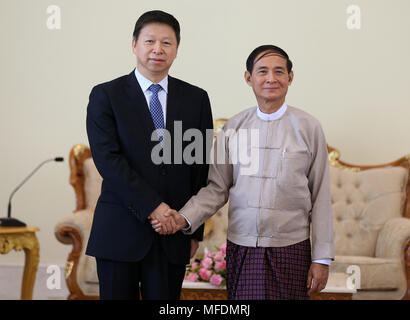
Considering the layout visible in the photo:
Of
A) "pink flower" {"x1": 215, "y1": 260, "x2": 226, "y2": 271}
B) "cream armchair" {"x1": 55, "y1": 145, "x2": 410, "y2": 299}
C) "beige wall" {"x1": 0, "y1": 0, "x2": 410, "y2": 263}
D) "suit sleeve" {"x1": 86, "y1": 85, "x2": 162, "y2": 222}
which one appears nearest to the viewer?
"suit sleeve" {"x1": 86, "y1": 85, "x2": 162, "y2": 222}

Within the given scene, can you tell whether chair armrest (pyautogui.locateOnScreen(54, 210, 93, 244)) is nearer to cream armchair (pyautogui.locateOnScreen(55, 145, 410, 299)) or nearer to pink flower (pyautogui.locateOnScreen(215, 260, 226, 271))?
cream armchair (pyautogui.locateOnScreen(55, 145, 410, 299))

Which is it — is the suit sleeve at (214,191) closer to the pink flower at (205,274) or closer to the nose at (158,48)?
the nose at (158,48)

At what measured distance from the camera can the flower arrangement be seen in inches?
124

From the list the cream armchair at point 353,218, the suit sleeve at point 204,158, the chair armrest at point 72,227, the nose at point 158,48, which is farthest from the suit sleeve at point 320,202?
the chair armrest at point 72,227

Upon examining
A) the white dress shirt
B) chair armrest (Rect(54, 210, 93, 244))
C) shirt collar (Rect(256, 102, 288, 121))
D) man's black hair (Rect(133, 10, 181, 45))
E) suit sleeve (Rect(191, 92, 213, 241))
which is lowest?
chair armrest (Rect(54, 210, 93, 244))

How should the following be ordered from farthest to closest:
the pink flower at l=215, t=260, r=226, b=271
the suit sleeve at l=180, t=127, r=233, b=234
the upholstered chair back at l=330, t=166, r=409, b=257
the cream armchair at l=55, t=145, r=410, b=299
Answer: the upholstered chair back at l=330, t=166, r=409, b=257, the cream armchair at l=55, t=145, r=410, b=299, the pink flower at l=215, t=260, r=226, b=271, the suit sleeve at l=180, t=127, r=233, b=234

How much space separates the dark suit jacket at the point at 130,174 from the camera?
73.8 inches

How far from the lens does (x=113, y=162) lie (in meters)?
1.88

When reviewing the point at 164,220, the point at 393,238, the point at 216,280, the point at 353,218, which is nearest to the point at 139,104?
the point at 164,220

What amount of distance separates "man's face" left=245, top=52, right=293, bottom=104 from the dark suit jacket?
0.26 metres

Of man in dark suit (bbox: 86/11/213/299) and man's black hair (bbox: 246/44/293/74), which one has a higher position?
man's black hair (bbox: 246/44/293/74)

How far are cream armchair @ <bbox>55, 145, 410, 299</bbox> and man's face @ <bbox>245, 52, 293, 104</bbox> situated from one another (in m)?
2.00

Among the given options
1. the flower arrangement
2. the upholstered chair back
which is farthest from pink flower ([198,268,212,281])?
the upholstered chair back

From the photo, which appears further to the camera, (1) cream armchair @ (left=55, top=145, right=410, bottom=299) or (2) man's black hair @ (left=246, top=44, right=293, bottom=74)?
(1) cream armchair @ (left=55, top=145, right=410, bottom=299)
